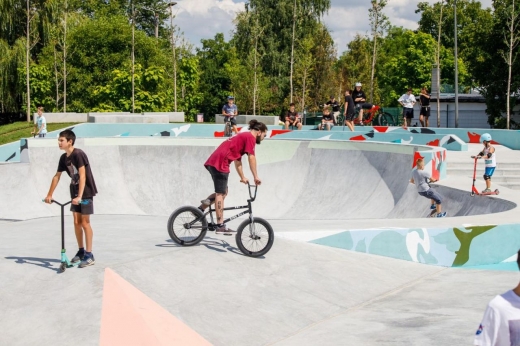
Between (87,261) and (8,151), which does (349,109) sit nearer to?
(8,151)

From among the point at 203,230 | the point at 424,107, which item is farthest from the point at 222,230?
the point at 424,107

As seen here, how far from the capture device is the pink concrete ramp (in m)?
6.73

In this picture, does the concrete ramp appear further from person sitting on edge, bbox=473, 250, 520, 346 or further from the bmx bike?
person sitting on edge, bbox=473, 250, 520, 346

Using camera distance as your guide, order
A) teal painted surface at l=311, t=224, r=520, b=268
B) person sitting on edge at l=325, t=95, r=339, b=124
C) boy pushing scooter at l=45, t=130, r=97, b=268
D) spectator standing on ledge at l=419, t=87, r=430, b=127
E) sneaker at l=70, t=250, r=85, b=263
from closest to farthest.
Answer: boy pushing scooter at l=45, t=130, r=97, b=268 < sneaker at l=70, t=250, r=85, b=263 < teal painted surface at l=311, t=224, r=520, b=268 < spectator standing on ledge at l=419, t=87, r=430, b=127 < person sitting on edge at l=325, t=95, r=339, b=124

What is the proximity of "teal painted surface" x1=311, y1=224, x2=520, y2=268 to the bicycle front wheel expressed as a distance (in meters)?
1.22

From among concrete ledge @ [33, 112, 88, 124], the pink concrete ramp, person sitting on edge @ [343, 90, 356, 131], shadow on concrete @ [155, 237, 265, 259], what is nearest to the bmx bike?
shadow on concrete @ [155, 237, 265, 259]

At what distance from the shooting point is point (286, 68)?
6800cm

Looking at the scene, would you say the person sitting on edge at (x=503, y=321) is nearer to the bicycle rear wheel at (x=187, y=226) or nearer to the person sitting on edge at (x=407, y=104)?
the bicycle rear wheel at (x=187, y=226)

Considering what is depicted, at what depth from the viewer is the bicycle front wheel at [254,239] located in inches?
370

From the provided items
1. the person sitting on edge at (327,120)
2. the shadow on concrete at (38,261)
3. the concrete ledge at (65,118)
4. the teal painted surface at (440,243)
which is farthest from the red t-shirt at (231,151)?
the concrete ledge at (65,118)

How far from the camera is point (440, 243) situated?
430 inches

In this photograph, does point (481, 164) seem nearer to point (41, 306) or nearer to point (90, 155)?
point (90, 155)

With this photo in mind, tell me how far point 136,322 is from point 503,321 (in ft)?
13.8

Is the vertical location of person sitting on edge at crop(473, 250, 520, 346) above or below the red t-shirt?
below
